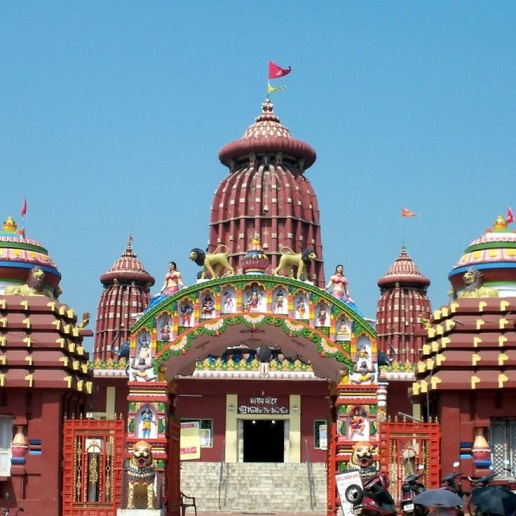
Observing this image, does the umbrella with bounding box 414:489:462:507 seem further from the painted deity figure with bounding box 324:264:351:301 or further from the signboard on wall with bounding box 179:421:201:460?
the signboard on wall with bounding box 179:421:201:460

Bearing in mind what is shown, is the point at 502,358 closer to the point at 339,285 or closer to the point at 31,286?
the point at 339,285

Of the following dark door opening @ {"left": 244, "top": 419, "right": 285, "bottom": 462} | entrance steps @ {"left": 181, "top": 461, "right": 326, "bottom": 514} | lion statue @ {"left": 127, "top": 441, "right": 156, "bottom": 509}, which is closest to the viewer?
lion statue @ {"left": 127, "top": 441, "right": 156, "bottom": 509}

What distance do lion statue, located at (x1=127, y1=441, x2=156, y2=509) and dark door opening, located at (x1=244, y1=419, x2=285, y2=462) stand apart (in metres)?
25.1

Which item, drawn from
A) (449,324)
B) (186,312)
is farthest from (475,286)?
(186,312)

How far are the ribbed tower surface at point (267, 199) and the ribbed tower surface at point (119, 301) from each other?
9450mm

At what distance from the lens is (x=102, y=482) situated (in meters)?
27.8

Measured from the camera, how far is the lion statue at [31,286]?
30.1m

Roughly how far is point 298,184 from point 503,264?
29.5 metres

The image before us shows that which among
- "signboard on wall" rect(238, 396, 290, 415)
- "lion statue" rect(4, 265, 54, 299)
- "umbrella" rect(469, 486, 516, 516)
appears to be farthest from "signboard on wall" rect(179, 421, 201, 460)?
"umbrella" rect(469, 486, 516, 516)

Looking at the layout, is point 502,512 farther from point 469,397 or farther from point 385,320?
point 385,320

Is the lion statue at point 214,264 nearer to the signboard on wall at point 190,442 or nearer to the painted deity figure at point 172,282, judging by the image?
the painted deity figure at point 172,282

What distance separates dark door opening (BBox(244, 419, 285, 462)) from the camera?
2103 inches

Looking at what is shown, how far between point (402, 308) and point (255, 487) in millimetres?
25582

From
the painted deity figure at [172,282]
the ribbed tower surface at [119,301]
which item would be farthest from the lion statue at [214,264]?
the ribbed tower surface at [119,301]
